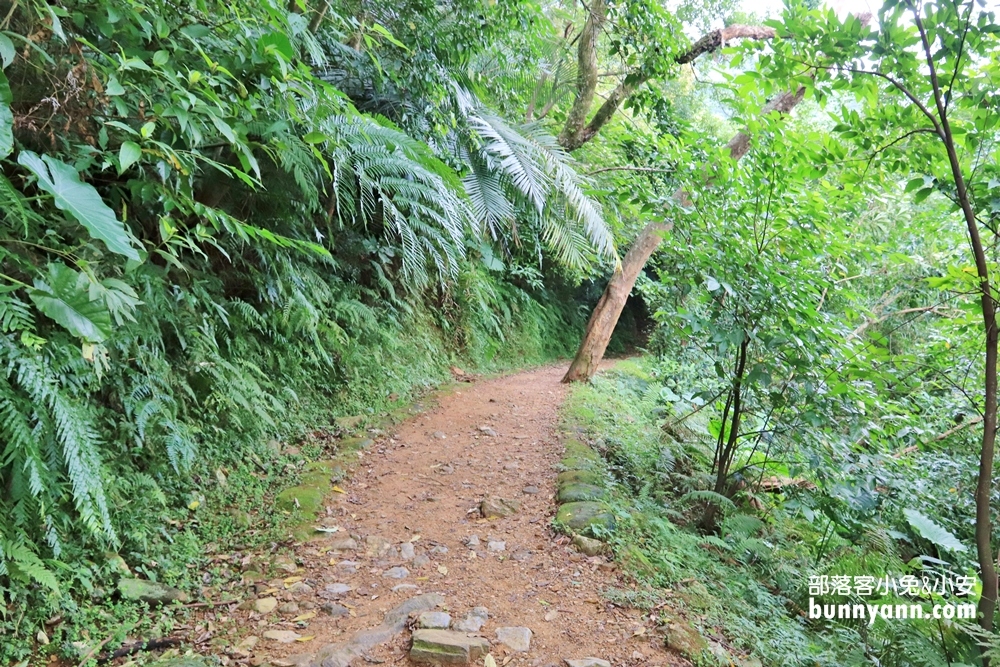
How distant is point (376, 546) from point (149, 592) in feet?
3.46

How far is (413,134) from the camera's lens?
476cm

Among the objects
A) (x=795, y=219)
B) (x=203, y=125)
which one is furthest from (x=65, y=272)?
(x=795, y=219)

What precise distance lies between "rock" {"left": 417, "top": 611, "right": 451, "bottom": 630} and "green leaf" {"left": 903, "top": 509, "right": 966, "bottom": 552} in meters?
2.94

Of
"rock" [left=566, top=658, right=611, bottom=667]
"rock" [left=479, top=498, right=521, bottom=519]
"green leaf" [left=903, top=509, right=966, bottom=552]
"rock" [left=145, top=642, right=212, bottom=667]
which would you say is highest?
"green leaf" [left=903, top=509, right=966, bottom=552]

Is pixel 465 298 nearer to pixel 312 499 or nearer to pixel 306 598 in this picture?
pixel 312 499

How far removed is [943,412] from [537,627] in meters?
4.45

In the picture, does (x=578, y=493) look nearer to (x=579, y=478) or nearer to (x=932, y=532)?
(x=579, y=478)

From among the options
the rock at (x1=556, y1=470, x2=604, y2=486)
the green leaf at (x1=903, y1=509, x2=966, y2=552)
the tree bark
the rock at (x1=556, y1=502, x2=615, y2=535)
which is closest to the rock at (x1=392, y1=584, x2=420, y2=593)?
the rock at (x1=556, y1=502, x2=615, y2=535)

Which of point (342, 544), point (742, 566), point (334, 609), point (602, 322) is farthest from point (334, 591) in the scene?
point (602, 322)

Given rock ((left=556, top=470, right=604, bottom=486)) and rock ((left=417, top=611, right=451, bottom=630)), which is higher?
rock ((left=556, top=470, right=604, bottom=486))

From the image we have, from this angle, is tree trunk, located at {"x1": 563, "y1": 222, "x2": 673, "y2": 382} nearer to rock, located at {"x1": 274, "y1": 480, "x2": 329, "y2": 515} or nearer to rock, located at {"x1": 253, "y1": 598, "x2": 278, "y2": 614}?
rock, located at {"x1": 274, "y1": 480, "x2": 329, "y2": 515}

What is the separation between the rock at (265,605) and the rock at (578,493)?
172 centimetres

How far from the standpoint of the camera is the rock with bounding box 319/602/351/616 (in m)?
2.35

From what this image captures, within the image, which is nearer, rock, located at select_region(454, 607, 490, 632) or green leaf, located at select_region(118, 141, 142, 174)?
green leaf, located at select_region(118, 141, 142, 174)
